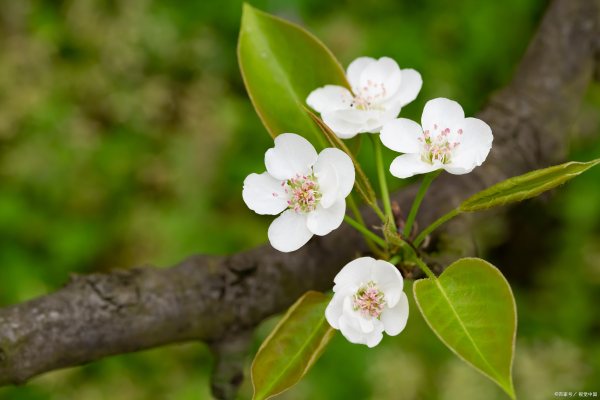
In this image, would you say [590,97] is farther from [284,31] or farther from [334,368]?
[284,31]

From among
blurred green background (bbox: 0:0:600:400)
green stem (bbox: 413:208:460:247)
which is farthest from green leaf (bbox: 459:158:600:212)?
blurred green background (bbox: 0:0:600:400)

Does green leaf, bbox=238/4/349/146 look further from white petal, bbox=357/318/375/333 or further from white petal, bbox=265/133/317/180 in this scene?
white petal, bbox=357/318/375/333

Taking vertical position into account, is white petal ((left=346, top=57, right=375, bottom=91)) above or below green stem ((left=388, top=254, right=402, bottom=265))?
above

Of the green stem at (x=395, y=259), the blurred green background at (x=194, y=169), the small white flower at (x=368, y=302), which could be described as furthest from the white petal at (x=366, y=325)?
the blurred green background at (x=194, y=169)

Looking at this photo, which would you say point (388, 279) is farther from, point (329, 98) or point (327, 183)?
point (329, 98)

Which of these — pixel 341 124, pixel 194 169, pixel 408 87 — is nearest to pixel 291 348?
pixel 341 124

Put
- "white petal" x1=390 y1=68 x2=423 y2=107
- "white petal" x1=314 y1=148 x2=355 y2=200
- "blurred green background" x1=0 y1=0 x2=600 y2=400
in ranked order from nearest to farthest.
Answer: "white petal" x1=314 y1=148 x2=355 y2=200 < "white petal" x1=390 y1=68 x2=423 y2=107 < "blurred green background" x1=0 y1=0 x2=600 y2=400

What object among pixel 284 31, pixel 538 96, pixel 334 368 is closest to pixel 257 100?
pixel 284 31
